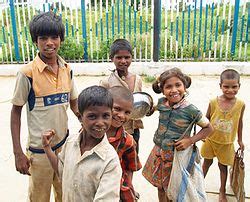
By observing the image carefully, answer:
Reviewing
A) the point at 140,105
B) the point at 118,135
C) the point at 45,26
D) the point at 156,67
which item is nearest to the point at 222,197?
the point at 140,105

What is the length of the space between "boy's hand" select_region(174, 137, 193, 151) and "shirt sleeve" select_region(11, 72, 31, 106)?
3.22ft

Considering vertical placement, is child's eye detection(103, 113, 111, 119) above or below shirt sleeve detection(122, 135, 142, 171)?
above

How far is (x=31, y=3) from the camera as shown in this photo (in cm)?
661

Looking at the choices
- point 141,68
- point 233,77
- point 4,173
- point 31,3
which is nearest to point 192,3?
point 141,68

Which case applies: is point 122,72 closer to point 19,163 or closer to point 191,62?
point 19,163

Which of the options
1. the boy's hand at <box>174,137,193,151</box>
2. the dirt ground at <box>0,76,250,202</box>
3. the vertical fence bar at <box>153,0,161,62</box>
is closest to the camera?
the boy's hand at <box>174,137,193,151</box>

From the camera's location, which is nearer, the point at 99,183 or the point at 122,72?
the point at 99,183

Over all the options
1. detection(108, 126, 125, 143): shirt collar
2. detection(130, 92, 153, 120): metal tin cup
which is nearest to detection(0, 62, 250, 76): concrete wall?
detection(130, 92, 153, 120): metal tin cup

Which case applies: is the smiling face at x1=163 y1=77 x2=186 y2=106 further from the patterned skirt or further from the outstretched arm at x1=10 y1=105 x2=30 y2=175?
the outstretched arm at x1=10 y1=105 x2=30 y2=175

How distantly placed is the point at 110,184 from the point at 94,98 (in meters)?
0.38

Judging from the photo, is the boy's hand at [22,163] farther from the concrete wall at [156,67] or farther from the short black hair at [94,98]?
the concrete wall at [156,67]

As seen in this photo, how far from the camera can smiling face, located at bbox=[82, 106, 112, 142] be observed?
1.49m

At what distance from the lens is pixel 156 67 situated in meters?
6.51

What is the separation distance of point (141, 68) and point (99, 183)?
208 inches
